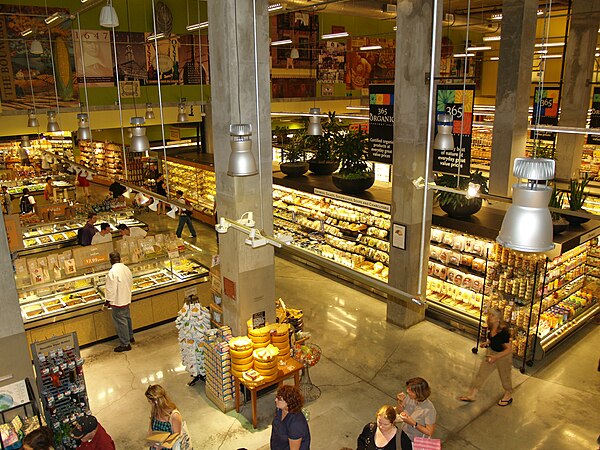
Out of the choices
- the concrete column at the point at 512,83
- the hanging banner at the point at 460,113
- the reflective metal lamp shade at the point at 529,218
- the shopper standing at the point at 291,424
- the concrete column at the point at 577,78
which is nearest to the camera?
the reflective metal lamp shade at the point at 529,218

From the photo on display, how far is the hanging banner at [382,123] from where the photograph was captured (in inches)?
338

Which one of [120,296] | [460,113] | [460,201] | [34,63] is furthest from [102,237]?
[34,63]

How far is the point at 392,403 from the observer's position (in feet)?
22.1

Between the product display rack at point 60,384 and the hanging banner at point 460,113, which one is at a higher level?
the hanging banner at point 460,113

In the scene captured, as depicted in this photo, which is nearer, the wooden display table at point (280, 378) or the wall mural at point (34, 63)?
the wooden display table at point (280, 378)

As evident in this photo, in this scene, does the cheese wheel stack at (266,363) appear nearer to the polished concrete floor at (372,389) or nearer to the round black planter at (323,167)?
the polished concrete floor at (372,389)

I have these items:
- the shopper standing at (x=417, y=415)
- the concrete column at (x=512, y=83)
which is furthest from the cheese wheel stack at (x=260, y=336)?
the concrete column at (x=512, y=83)

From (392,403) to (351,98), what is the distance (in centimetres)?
1863

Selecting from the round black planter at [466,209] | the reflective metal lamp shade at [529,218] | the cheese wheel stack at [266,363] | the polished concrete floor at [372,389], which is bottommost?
the polished concrete floor at [372,389]

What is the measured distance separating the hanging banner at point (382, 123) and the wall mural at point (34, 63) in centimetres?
1099

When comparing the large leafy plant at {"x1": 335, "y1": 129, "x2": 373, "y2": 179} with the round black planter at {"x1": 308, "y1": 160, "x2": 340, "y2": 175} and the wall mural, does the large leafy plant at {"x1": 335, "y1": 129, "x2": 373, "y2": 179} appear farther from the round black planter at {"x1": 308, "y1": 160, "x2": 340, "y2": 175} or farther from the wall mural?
the wall mural

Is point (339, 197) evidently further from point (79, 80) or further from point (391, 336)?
point (79, 80)

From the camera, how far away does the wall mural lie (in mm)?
15203

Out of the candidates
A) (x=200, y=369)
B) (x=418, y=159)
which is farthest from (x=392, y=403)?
(x=418, y=159)
